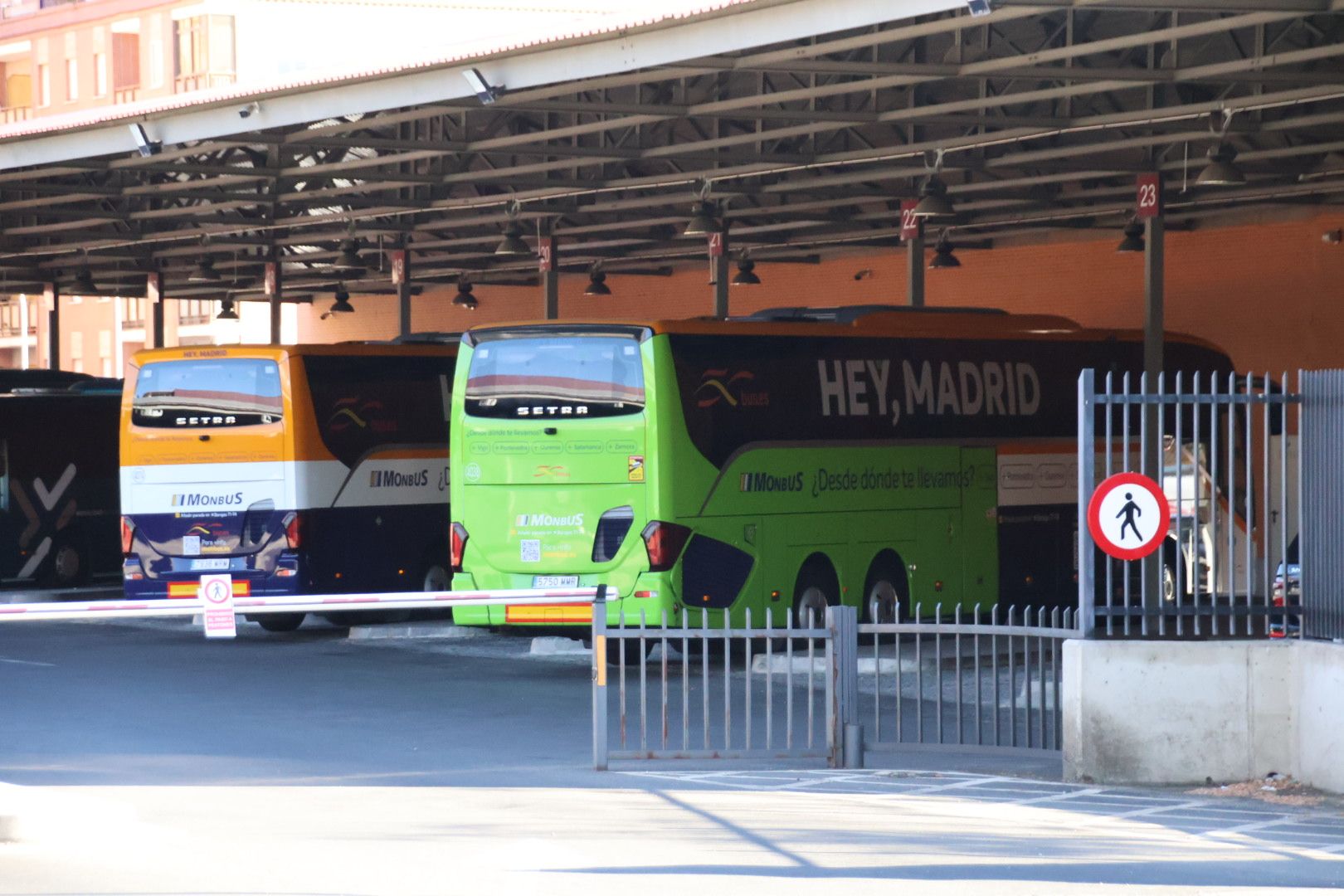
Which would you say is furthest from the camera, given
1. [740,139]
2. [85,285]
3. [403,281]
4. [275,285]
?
[275,285]

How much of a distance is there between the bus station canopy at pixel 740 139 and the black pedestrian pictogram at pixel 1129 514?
546 cm

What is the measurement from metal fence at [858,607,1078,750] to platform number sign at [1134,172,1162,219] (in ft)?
24.1

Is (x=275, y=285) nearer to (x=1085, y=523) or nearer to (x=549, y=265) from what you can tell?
(x=549, y=265)

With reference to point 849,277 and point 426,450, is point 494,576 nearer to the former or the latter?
point 426,450

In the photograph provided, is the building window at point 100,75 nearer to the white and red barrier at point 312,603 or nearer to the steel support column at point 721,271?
the steel support column at point 721,271

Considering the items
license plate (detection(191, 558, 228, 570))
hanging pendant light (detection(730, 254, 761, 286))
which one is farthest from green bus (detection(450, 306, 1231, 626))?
hanging pendant light (detection(730, 254, 761, 286))

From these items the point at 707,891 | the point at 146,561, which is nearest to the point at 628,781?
the point at 707,891

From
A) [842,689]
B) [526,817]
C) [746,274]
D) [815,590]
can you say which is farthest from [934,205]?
[526,817]

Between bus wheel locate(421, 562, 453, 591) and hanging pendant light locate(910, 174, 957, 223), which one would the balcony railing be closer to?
hanging pendant light locate(910, 174, 957, 223)

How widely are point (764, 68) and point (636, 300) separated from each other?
2729 cm

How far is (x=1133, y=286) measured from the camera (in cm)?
3734

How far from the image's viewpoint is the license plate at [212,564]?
22938 millimetres

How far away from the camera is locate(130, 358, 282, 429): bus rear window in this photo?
2295 centimetres

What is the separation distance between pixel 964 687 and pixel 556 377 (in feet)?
15.1
